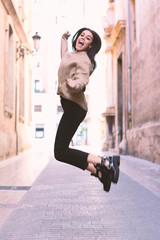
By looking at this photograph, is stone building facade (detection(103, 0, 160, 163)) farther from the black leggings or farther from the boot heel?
the black leggings

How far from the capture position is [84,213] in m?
4.20

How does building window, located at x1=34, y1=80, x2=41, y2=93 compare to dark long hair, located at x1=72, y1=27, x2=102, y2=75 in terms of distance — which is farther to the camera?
building window, located at x1=34, y1=80, x2=41, y2=93

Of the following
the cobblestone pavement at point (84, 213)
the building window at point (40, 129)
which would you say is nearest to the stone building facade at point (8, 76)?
the cobblestone pavement at point (84, 213)

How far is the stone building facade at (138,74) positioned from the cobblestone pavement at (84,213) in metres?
6.08

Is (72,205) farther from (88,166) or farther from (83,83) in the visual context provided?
(83,83)

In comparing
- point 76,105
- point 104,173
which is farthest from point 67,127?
point 104,173

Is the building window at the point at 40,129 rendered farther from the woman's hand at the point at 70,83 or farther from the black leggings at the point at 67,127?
the woman's hand at the point at 70,83

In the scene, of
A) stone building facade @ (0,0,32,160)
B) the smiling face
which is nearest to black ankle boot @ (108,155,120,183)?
the smiling face

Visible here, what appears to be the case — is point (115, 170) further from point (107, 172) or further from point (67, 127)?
Result: point (67, 127)

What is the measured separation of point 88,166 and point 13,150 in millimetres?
11807

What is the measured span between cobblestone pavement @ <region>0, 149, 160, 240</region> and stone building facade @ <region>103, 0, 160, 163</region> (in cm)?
608

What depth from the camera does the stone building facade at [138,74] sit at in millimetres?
12383

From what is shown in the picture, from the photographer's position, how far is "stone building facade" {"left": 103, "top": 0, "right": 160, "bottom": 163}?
40.6 feet

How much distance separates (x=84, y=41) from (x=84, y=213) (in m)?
1.84
